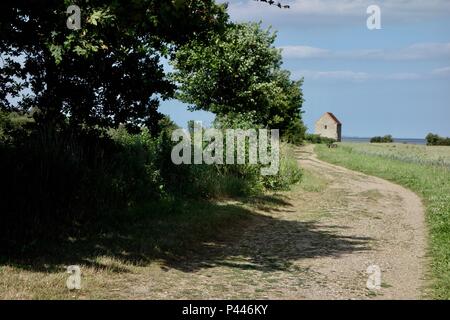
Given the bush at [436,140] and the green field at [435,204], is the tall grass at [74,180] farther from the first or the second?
the bush at [436,140]

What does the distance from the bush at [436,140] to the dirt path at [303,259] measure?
338ft

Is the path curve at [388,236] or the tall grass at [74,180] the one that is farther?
the tall grass at [74,180]

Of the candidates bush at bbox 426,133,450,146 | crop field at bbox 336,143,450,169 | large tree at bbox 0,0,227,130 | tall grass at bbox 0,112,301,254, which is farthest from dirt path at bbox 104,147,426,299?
bush at bbox 426,133,450,146

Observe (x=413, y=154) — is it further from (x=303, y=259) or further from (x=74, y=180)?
(x=74, y=180)

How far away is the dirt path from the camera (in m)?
8.25

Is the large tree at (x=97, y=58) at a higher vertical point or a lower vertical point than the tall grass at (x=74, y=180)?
higher

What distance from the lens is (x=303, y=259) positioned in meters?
10.8

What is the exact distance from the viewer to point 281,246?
12.1 m

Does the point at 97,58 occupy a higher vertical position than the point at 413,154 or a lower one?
higher

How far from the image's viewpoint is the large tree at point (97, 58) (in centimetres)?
965

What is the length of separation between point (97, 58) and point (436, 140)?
379ft

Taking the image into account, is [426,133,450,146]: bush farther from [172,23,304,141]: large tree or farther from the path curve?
the path curve

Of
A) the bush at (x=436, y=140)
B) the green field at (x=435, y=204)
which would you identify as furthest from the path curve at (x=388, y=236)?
the bush at (x=436, y=140)

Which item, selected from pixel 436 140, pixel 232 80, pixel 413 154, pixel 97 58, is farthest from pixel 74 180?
pixel 436 140
